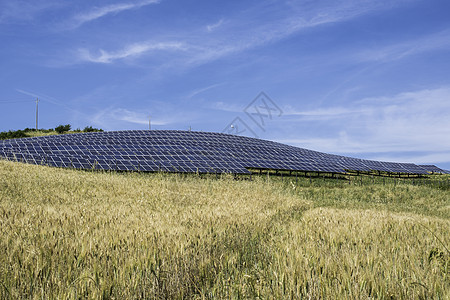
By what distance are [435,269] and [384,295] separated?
109 centimetres

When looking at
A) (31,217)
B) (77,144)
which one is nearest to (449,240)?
(31,217)

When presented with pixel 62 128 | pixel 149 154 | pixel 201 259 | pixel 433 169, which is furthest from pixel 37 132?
pixel 433 169

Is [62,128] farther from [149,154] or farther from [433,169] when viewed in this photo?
[433,169]

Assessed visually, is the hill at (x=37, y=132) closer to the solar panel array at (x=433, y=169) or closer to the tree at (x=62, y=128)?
the tree at (x=62, y=128)

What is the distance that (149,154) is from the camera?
34.0 m

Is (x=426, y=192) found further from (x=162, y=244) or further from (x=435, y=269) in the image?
(x=162, y=244)

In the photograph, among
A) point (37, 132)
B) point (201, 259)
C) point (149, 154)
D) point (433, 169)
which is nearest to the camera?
point (201, 259)

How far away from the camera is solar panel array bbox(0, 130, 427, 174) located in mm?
29438

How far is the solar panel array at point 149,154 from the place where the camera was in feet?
96.6

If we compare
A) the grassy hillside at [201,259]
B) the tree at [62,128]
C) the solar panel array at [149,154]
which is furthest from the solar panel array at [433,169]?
the tree at [62,128]

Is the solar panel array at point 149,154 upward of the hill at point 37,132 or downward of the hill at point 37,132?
downward

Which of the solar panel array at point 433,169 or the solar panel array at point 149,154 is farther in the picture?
the solar panel array at point 433,169

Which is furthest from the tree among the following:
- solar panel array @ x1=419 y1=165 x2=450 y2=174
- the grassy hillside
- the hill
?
solar panel array @ x1=419 y1=165 x2=450 y2=174

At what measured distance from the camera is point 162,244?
4836 millimetres
